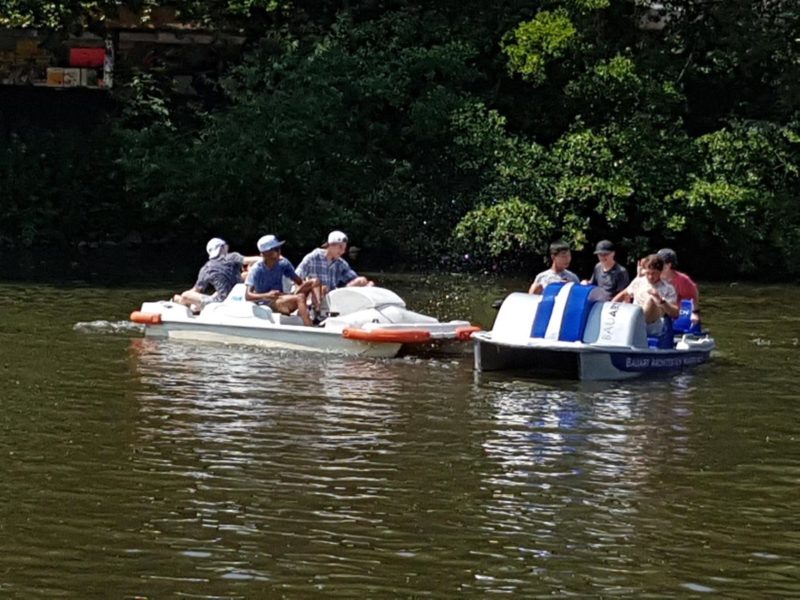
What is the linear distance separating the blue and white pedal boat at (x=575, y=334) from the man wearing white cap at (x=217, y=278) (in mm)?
3664

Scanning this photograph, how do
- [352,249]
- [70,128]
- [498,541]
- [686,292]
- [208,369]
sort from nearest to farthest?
[498,541] < [208,369] < [686,292] < [352,249] < [70,128]

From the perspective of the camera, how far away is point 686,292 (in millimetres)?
19406

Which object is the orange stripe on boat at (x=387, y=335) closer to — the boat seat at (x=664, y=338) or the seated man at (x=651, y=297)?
the seated man at (x=651, y=297)

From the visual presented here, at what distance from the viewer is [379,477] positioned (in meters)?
12.8

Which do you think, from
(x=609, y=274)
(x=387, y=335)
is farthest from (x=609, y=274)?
(x=387, y=335)

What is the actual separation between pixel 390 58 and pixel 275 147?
282cm

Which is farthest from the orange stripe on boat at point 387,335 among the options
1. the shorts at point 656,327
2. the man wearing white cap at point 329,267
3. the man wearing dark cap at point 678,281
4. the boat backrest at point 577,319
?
the man wearing dark cap at point 678,281

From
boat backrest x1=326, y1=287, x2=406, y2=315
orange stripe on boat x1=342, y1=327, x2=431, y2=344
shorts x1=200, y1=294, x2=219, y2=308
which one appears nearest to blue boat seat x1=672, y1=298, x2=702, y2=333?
orange stripe on boat x1=342, y1=327, x2=431, y2=344

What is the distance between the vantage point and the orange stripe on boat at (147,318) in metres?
20.0

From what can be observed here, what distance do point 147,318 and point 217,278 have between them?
3.13ft

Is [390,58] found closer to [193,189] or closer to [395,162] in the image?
[395,162]

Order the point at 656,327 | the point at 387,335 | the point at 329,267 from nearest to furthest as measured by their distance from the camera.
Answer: the point at 656,327, the point at 387,335, the point at 329,267

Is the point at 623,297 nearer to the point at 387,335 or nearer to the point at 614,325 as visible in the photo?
the point at 614,325

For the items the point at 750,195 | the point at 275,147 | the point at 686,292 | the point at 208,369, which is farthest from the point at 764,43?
the point at 208,369
